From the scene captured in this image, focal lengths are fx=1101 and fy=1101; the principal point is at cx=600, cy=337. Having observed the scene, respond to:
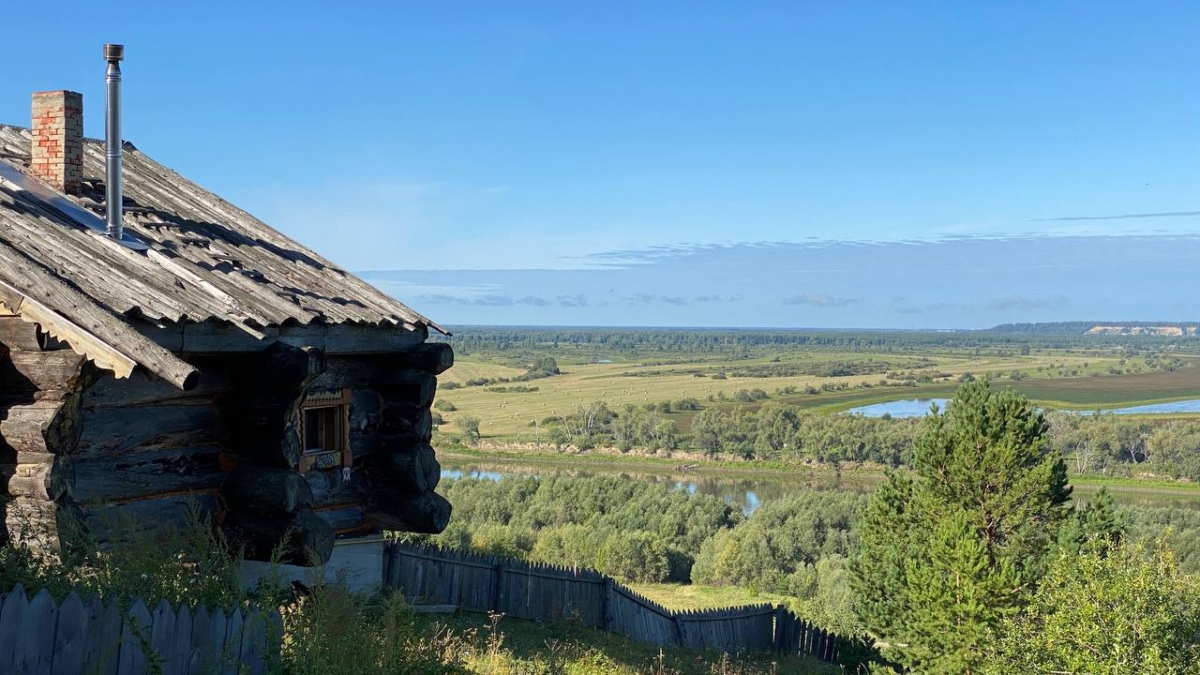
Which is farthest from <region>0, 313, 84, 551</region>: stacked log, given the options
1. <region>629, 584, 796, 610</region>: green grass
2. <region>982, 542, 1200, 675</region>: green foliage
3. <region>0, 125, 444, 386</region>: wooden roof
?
<region>629, 584, 796, 610</region>: green grass

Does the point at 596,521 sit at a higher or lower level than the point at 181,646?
lower

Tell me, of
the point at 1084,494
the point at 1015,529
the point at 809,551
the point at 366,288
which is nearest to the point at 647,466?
the point at 1084,494

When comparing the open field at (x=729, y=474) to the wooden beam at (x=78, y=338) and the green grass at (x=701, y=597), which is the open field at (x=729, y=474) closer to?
the green grass at (x=701, y=597)

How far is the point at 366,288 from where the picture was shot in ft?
33.9

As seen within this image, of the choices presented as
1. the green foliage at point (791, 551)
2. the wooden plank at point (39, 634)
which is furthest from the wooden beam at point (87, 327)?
the green foliage at point (791, 551)

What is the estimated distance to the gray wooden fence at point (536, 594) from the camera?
42.8ft

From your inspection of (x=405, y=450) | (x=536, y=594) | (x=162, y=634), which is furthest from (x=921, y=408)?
(x=162, y=634)

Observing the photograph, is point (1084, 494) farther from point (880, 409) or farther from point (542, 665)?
point (542, 665)

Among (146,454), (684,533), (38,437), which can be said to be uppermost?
(38,437)

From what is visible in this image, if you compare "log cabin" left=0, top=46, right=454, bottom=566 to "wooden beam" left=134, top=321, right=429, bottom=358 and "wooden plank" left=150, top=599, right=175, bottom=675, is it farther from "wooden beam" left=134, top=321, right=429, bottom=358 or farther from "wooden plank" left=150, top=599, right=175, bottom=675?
"wooden plank" left=150, top=599, right=175, bottom=675

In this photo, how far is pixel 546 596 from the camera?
14586 mm

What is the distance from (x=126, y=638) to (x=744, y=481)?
7373cm

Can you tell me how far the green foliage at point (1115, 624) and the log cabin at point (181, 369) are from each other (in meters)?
9.21

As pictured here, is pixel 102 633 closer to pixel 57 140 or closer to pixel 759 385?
pixel 57 140
